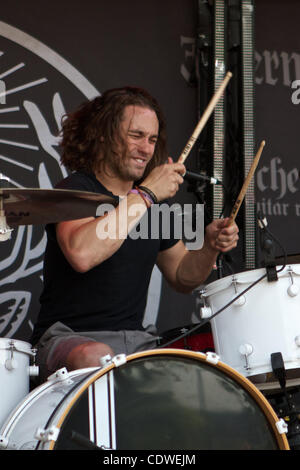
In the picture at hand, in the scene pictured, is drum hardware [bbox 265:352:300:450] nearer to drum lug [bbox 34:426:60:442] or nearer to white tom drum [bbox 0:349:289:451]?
white tom drum [bbox 0:349:289:451]

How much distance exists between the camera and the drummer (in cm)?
199

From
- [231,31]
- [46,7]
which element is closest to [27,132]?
[46,7]

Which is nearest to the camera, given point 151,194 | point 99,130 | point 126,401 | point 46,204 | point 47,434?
point 47,434

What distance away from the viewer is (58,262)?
226 centimetres

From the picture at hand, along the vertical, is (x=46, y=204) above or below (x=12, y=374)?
above

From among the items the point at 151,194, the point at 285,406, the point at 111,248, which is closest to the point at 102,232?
the point at 111,248

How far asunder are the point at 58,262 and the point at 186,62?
128 centimetres

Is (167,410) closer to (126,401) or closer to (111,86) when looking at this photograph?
(126,401)

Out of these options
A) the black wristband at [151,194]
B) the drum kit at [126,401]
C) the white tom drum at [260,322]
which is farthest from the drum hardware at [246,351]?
the black wristband at [151,194]

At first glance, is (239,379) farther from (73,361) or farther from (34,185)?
(34,185)

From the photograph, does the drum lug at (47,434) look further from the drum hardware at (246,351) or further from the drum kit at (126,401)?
the drum hardware at (246,351)

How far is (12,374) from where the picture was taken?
5.87 ft

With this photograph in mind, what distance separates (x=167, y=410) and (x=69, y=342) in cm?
61

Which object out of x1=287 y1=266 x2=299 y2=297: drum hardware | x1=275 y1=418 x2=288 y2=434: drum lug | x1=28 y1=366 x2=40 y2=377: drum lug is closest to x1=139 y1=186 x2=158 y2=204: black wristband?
x1=287 y1=266 x2=299 y2=297: drum hardware
